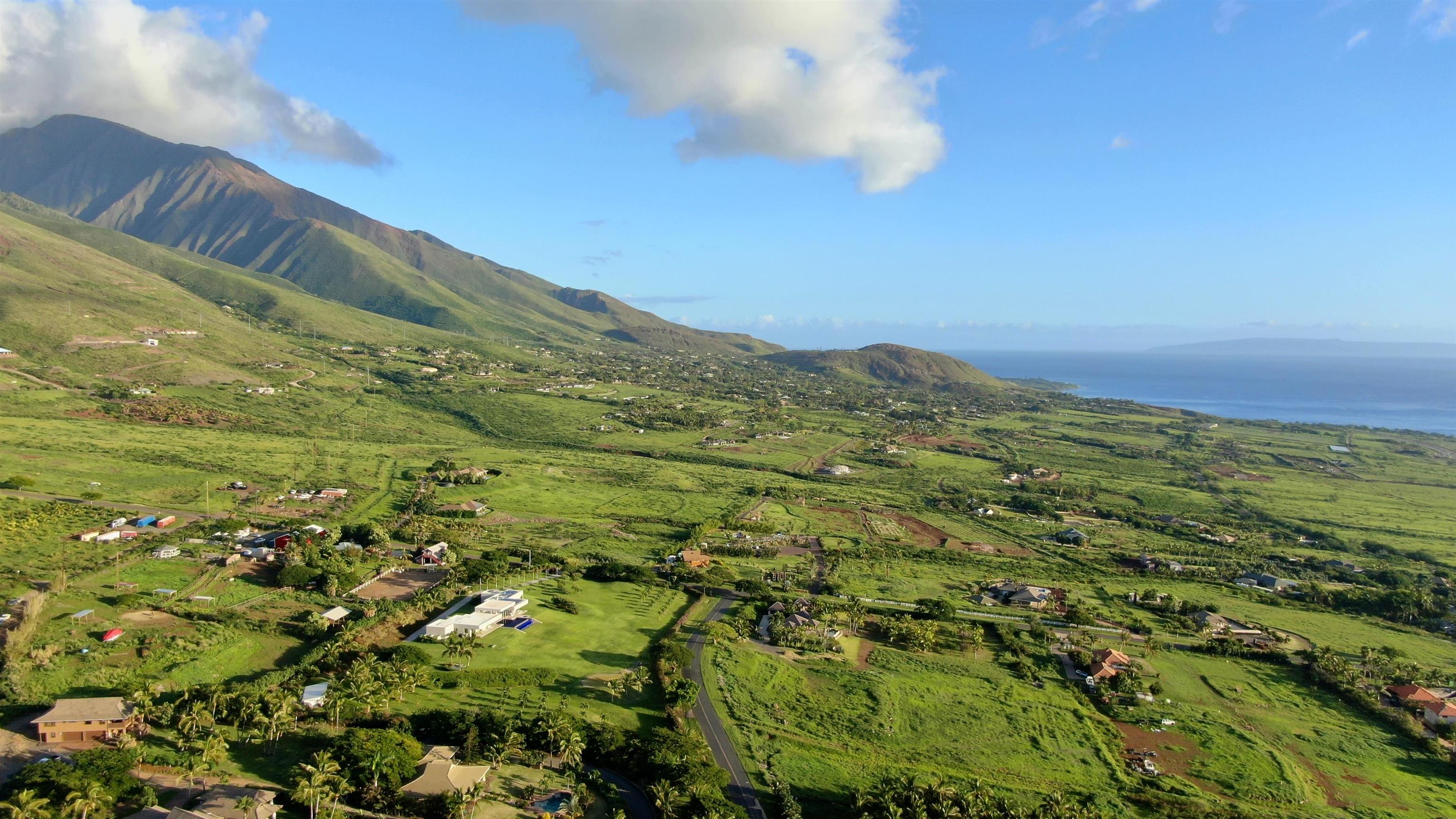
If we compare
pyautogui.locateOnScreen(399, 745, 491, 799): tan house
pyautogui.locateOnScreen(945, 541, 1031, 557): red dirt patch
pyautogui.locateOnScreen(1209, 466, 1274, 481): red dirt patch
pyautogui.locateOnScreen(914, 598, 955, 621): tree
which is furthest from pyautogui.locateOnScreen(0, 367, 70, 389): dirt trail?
pyautogui.locateOnScreen(1209, 466, 1274, 481): red dirt patch

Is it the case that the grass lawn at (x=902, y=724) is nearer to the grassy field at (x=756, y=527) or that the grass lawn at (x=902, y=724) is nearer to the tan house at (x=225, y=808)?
the grassy field at (x=756, y=527)

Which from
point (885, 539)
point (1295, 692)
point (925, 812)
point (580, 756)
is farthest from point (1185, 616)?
point (580, 756)

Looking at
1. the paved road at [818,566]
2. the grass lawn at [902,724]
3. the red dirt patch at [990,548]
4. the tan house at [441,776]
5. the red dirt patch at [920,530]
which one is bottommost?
the red dirt patch at [990,548]

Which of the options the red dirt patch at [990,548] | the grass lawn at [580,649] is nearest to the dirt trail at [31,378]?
the grass lawn at [580,649]

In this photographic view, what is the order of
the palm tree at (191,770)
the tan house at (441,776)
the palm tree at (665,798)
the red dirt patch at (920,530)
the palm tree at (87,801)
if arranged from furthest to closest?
1. the red dirt patch at (920,530)
2. the tan house at (441,776)
3. the palm tree at (191,770)
4. the palm tree at (665,798)
5. the palm tree at (87,801)

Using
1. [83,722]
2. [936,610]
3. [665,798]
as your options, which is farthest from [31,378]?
[936,610]

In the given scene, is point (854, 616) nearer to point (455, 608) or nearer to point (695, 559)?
point (695, 559)

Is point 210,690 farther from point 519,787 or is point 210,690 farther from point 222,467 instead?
point 222,467
